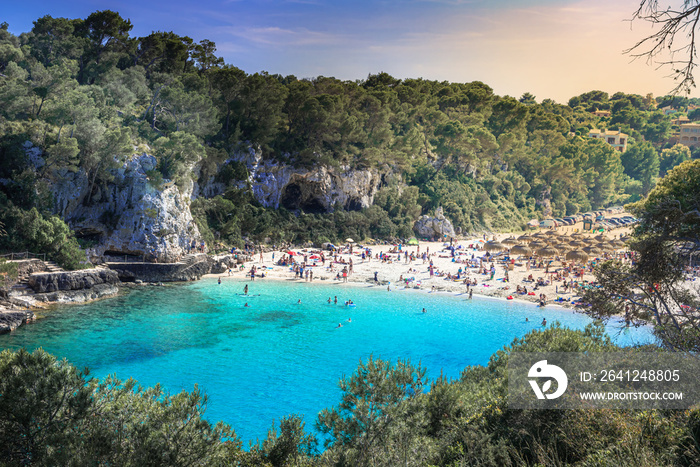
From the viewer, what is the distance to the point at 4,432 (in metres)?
7.07

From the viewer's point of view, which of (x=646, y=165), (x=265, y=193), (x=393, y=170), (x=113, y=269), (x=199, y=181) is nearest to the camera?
(x=113, y=269)

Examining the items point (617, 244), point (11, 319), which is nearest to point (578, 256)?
point (617, 244)

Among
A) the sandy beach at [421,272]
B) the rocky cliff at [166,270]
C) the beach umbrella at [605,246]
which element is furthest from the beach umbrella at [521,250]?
the rocky cliff at [166,270]

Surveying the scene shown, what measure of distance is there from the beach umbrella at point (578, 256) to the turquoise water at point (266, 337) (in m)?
10.8

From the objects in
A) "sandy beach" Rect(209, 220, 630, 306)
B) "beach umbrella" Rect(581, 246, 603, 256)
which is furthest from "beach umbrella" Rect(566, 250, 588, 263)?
"beach umbrella" Rect(581, 246, 603, 256)

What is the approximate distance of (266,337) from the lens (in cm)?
2203

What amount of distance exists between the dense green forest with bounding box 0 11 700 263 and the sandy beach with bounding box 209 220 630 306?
3842mm

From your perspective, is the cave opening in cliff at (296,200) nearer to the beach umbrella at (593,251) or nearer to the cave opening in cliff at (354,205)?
the cave opening in cliff at (354,205)

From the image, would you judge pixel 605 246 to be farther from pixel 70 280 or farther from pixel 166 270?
pixel 70 280

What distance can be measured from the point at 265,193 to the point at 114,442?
35.1 metres

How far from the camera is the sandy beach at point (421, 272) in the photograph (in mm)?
32031

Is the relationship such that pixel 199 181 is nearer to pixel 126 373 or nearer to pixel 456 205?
pixel 126 373

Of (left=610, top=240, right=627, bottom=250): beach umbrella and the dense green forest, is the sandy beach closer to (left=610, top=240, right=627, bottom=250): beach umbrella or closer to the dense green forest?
the dense green forest

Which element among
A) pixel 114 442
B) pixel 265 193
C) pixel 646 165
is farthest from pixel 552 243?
pixel 646 165
